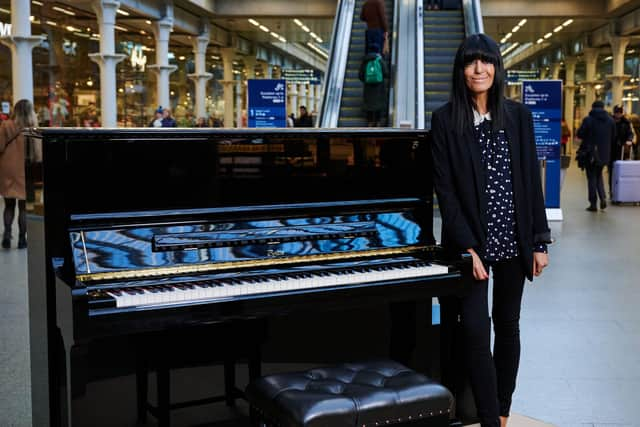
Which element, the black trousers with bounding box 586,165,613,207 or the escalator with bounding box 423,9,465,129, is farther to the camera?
the escalator with bounding box 423,9,465,129

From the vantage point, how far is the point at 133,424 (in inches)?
128

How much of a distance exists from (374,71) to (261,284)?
34.9 ft

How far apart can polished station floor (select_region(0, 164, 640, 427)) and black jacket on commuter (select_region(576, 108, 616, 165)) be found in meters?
4.09

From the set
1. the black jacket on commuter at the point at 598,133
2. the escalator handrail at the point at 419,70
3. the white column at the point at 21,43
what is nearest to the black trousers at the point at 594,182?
the black jacket on commuter at the point at 598,133

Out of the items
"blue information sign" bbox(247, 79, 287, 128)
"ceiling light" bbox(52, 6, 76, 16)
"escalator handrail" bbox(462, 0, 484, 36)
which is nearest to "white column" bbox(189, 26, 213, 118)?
"ceiling light" bbox(52, 6, 76, 16)

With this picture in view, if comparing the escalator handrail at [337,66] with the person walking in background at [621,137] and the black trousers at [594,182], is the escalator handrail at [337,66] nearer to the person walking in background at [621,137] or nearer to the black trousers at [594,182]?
the black trousers at [594,182]

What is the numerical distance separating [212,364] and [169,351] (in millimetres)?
191

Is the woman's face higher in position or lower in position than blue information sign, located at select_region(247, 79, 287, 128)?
lower

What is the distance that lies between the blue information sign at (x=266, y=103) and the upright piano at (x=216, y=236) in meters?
11.2

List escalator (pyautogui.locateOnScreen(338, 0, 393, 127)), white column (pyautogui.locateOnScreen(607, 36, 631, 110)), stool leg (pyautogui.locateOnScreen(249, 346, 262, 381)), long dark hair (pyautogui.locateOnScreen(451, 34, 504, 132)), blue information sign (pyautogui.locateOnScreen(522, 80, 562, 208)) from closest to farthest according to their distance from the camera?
1. long dark hair (pyautogui.locateOnScreen(451, 34, 504, 132))
2. stool leg (pyautogui.locateOnScreen(249, 346, 262, 381))
3. blue information sign (pyautogui.locateOnScreen(522, 80, 562, 208))
4. escalator (pyautogui.locateOnScreen(338, 0, 393, 127))
5. white column (pyautogui.locateOnScreen(607, 36, 631, 110))

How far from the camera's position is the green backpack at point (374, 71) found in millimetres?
13234

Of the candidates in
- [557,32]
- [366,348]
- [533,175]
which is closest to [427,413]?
[366,348]

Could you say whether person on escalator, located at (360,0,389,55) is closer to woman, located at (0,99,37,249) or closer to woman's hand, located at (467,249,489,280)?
woman, located at (0,99,37,249)

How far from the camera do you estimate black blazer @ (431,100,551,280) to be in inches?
132
